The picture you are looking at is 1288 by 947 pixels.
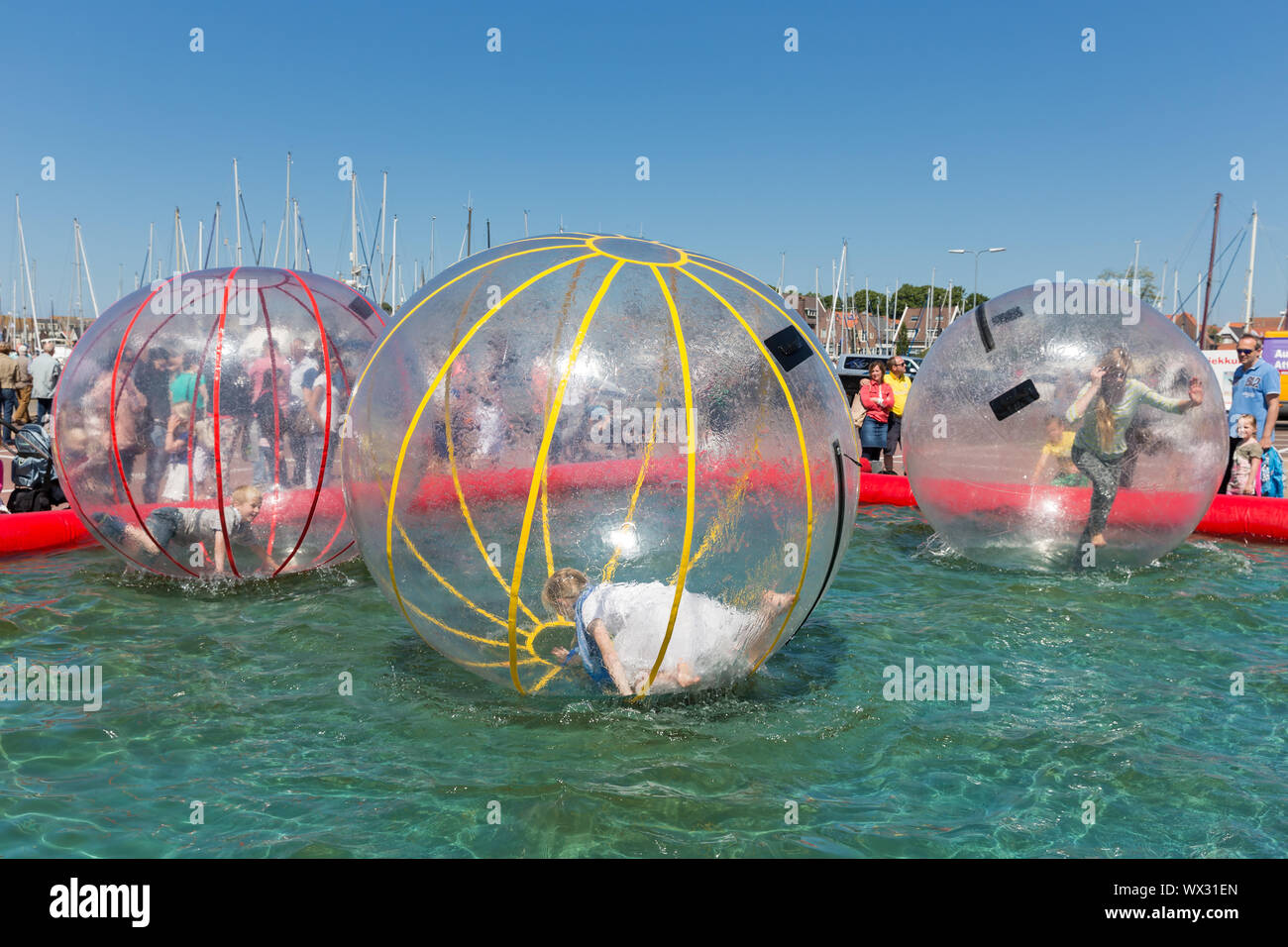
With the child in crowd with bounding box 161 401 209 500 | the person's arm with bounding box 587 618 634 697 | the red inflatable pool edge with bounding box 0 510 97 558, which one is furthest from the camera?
the red inflatable pool edge with bounding box 0 510 97 558

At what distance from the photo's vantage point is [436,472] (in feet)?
16.3

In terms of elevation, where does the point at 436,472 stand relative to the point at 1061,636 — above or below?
above

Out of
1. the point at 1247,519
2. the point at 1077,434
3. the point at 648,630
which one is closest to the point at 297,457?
the point at 648,630

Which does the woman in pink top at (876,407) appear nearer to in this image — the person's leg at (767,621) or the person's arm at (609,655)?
the person's leg at (767,621)

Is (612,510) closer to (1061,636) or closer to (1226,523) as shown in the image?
(1061,636)

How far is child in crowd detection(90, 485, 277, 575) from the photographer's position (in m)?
7.62

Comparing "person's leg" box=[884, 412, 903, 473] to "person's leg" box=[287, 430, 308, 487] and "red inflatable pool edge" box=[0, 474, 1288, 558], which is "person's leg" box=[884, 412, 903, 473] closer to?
"red inflatable pool edge" box=[0, 474, 1288, 558]

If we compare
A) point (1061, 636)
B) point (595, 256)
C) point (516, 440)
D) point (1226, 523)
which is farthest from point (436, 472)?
point (1226, 523)

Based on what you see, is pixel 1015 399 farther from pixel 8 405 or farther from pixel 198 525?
pixel 8 405

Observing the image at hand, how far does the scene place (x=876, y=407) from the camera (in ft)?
45.2

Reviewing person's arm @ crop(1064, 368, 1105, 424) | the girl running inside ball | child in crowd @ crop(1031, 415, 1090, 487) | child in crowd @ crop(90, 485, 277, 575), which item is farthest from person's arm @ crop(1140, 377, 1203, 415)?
child in crowd @ crop(90, 485, 277, 575)

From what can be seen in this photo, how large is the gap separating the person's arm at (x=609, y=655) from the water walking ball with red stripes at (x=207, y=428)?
3620 mm

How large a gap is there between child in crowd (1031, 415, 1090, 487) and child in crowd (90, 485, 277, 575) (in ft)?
19.9
